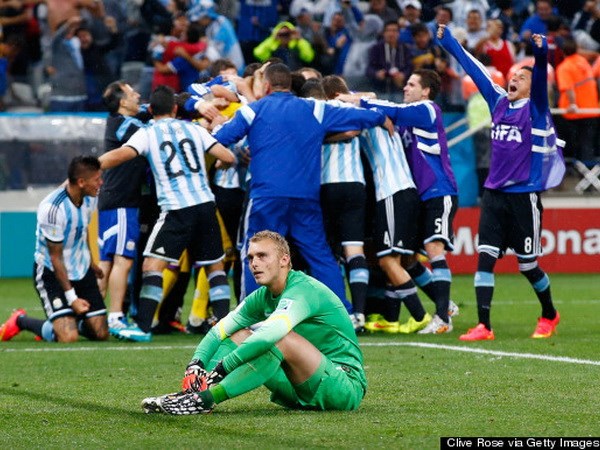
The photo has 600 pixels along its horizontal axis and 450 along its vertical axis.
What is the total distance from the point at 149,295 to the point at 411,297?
8.00ft

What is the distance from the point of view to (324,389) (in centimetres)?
736

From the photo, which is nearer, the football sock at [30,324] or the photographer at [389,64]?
the football sock at [30,324]

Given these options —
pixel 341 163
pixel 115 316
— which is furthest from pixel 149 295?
pixel 341 163

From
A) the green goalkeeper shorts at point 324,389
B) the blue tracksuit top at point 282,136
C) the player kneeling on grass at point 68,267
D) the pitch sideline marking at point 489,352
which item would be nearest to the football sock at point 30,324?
the player kneeling on grass at point 68,267

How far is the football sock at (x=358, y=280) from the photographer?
12.4 meters

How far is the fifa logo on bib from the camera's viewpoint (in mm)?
11500

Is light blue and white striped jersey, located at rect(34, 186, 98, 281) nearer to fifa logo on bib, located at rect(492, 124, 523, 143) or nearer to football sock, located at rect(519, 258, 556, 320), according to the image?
fifa logo on bib, located at rect(492, 124, 523, 143)

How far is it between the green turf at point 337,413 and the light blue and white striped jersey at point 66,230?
71cm

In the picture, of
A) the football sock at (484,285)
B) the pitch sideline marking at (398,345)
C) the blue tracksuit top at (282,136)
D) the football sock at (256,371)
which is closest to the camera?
the football sock at (256,371)

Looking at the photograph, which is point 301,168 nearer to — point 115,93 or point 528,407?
point 115,93

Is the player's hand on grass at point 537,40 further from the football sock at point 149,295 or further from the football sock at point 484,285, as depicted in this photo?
the football sock at point 149,295

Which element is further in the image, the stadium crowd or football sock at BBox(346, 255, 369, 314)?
football sock at BBox(346, 255, 369, 314)

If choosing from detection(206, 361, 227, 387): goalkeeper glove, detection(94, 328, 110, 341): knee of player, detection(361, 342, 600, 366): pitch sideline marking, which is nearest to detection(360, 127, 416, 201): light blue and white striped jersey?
detection(361, 342, 600, 366): pitch sideline marking

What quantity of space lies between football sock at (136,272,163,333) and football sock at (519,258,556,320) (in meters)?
3.11
